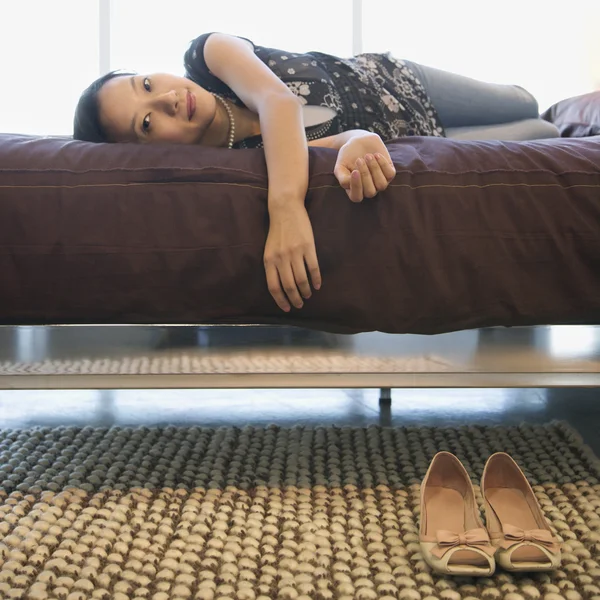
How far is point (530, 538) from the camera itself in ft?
2.52

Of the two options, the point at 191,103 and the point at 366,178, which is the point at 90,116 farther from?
the point at 366,178

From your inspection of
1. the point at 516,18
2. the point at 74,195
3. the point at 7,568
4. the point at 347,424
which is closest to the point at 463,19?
the point at 516,18

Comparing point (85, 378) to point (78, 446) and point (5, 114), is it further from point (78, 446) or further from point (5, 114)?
point (5, 114)

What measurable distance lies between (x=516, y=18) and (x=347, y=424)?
237 centimetres

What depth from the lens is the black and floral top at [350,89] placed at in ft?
3.83

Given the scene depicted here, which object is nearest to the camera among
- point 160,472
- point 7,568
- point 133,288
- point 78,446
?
point 7,568

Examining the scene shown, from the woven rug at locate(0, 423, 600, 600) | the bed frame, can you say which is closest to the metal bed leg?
the woven rug at locate(0, 423, 600, 600)

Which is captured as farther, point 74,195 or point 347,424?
point 347,424

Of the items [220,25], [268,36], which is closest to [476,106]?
[268,36]

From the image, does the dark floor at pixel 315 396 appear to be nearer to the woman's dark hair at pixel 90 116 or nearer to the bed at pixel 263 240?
the bed at pixel 263 240

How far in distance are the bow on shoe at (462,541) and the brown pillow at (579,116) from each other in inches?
38.4

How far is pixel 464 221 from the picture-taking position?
887 millimetres

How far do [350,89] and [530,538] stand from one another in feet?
3.06

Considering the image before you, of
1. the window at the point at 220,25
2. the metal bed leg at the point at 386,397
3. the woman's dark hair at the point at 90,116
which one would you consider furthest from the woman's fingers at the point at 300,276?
the window at the point at 220,25
